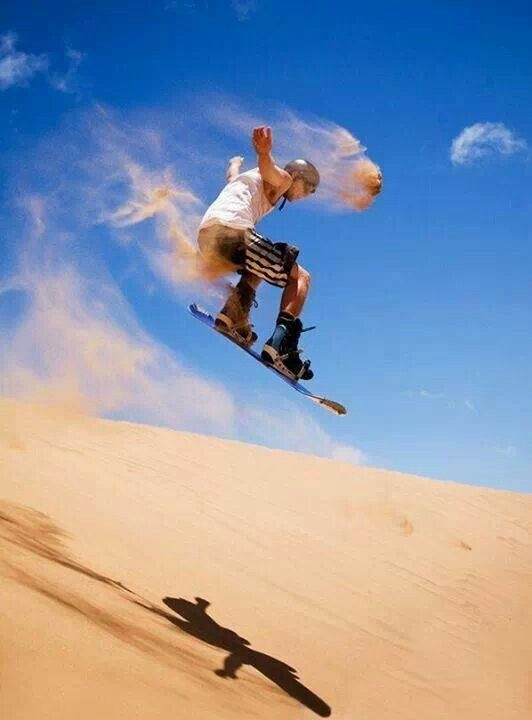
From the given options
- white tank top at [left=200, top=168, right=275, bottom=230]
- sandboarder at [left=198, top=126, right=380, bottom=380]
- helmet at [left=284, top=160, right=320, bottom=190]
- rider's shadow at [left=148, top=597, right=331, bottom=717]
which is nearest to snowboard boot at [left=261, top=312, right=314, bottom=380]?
sandboarder at [left=198, top=126, right=380, bottom=380]

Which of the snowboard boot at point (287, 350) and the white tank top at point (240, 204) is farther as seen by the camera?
the snowboard boot at point (287, 350)

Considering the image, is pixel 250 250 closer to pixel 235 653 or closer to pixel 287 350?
pixel 287 350

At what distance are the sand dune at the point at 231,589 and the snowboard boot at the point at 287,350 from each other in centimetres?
189

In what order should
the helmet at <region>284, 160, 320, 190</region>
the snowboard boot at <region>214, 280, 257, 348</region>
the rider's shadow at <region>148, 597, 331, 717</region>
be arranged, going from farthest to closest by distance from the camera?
1. the snowboard boot at <region>214, 280, 257, 348</region>
2. the helmet at <region>284, 160, 320, 190</region>
3. the rider's shadow at <region>148, 597, 331, 717</region>

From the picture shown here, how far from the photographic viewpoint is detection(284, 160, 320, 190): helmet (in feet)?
13.1

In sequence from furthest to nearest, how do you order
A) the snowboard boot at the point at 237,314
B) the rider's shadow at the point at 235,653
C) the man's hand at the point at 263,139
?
the snowboard boot at the point at 237,314, the man's hand at the point at 263,139, the rider's shadow at the point at 235,653

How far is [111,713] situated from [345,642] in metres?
3.03

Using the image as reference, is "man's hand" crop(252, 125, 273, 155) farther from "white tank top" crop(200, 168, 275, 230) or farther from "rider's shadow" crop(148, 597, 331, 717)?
"rider's shadow" crop(148, 597, 331, 717)

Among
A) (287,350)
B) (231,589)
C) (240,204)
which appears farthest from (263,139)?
(231,589)

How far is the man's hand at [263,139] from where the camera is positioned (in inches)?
144

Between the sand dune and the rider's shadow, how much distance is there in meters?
0.02

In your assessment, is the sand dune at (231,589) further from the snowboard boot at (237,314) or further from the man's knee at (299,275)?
the man's knee at (299,275)

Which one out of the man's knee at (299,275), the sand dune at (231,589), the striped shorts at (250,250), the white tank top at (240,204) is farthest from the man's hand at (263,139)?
the sand dune at (231,589)

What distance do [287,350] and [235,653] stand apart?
2126mm
